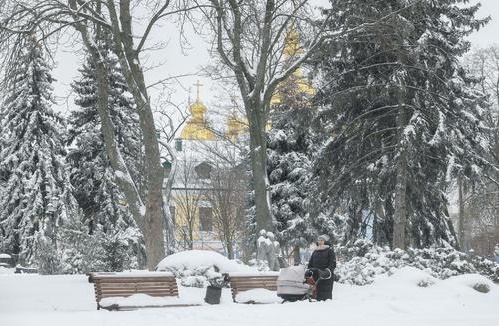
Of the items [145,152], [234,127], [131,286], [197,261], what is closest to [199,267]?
[197,261]

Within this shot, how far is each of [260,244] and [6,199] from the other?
19.1m

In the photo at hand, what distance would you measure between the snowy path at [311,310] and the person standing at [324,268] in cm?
54

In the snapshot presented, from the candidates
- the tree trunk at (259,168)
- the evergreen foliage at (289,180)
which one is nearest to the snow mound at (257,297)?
the tree trunk at (259,168)

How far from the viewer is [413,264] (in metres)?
18.0

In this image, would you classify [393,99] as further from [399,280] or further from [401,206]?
[399,280]

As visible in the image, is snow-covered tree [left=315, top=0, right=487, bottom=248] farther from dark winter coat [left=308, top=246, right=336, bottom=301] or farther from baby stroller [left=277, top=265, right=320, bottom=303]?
baby stroller [left=277, top=265, right=320, bottom=303]

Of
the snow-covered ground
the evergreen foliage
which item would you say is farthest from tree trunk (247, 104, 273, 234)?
the evergreen foliage

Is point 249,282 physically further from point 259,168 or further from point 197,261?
point 259,168

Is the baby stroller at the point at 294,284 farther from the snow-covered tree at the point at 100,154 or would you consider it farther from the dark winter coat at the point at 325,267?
the snow-covered tree at the point at 100,154

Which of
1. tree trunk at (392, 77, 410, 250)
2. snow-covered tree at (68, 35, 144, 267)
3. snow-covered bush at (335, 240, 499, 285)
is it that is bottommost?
snow-covered bush at (335, 240, 499, 285)

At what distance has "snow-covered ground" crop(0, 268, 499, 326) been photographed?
9.48 meters

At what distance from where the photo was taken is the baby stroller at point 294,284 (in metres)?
12.5

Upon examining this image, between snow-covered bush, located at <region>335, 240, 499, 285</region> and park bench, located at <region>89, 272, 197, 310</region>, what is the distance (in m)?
6.07

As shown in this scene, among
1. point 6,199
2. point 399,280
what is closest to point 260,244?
point 399,280
